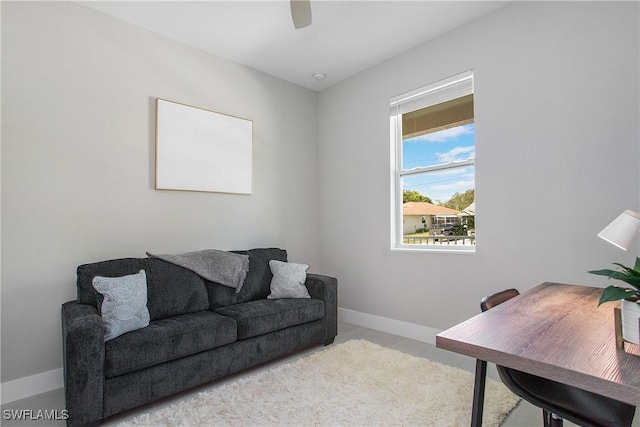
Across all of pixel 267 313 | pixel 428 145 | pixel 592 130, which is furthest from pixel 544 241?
pixel 267 313

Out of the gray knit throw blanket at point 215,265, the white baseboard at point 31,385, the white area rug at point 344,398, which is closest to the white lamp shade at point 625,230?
the white area rug at point 344,398

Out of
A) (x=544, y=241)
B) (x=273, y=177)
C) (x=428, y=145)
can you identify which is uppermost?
(x=428, y=145)

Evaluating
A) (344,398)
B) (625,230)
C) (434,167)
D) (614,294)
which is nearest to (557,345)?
(614,294)

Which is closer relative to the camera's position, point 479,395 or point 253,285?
point 479,395

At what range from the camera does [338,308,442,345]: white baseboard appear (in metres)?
3.21

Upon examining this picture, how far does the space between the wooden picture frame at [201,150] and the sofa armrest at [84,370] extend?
1451 millimetres

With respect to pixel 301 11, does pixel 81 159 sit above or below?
below

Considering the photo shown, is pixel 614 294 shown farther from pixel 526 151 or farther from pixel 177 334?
pixel 177 334

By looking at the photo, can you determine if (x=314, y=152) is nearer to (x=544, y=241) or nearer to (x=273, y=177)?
(x=273, y=177)

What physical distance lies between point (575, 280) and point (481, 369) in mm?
1549

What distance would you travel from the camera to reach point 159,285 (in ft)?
8.48

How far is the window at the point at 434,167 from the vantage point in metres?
3.09

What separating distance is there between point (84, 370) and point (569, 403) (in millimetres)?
2269

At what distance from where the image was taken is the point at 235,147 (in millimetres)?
3529
